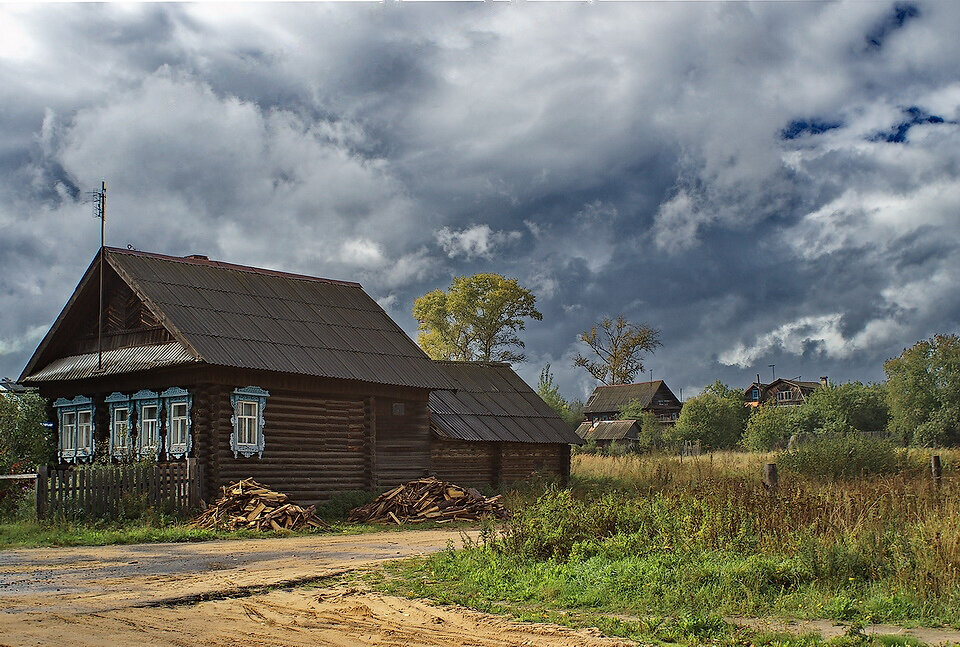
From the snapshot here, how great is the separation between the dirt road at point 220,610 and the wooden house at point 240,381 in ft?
30.7

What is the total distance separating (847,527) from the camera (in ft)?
37.8

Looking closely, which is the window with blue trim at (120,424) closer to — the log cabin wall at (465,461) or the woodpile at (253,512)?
the woodpile at (253,512)

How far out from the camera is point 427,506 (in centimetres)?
2444

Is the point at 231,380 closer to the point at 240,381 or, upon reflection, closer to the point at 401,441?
the point at 240,381

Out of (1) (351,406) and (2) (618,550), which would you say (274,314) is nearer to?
(1) (351,406)

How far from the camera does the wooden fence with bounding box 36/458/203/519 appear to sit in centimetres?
2162

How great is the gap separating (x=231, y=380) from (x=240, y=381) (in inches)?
11.0

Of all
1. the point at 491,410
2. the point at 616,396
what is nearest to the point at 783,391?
the point at 616,396

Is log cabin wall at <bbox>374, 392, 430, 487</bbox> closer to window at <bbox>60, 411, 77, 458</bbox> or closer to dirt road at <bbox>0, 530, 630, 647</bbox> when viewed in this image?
window at <bbox>60, 411, 77, 458</bbox>

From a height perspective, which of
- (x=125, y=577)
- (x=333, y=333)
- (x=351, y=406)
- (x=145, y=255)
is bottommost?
(x=125, y=577)

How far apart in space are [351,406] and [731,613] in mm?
19406

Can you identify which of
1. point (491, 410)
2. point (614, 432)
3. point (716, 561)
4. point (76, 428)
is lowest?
point (716, 561)

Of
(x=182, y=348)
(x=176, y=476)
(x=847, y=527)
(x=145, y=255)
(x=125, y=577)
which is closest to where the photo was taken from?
(x=847, y=527)

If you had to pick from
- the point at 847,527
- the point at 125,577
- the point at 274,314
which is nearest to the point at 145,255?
the point at 274,314
